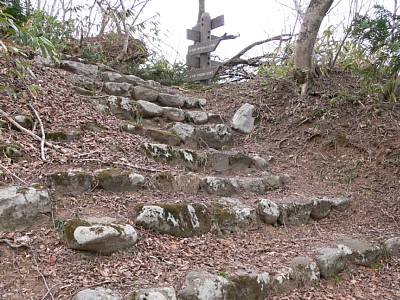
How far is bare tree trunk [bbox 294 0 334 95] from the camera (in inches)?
196

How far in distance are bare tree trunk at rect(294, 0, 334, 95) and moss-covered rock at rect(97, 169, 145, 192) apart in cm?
348

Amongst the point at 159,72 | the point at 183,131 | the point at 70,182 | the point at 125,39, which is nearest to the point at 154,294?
the point at 70,182

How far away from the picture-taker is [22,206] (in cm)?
209

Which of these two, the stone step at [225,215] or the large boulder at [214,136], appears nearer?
the stone step at [225,215]

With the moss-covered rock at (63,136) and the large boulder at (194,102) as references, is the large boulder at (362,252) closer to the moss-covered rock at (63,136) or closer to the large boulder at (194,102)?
the moss-covered rock at (63,136)

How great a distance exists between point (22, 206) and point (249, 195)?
2089 millimetres

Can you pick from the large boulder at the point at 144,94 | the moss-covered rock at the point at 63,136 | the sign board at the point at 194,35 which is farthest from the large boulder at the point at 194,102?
the moss-covered rock at the point at 63,136

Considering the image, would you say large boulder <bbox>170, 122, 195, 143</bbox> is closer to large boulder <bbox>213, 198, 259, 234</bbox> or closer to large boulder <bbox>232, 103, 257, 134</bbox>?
large boulder <bbox>232, 103, 257, 134</bbox>

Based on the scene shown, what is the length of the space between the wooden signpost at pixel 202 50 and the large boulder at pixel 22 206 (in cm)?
475

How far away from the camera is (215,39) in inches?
252

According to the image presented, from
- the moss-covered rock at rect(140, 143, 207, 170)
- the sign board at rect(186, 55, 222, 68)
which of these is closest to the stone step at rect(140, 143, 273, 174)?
the moss-covered rock at rect(140, 143, 207, 170)

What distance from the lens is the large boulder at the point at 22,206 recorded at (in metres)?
2.04

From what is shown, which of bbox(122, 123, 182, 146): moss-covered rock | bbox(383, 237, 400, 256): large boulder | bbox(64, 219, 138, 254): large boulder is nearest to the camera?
bbox(64, 219, 138, 254): large boulder

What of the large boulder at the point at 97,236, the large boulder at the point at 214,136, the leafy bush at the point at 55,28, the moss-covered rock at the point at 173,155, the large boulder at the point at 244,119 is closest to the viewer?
the large boulder at the point at 97,236
